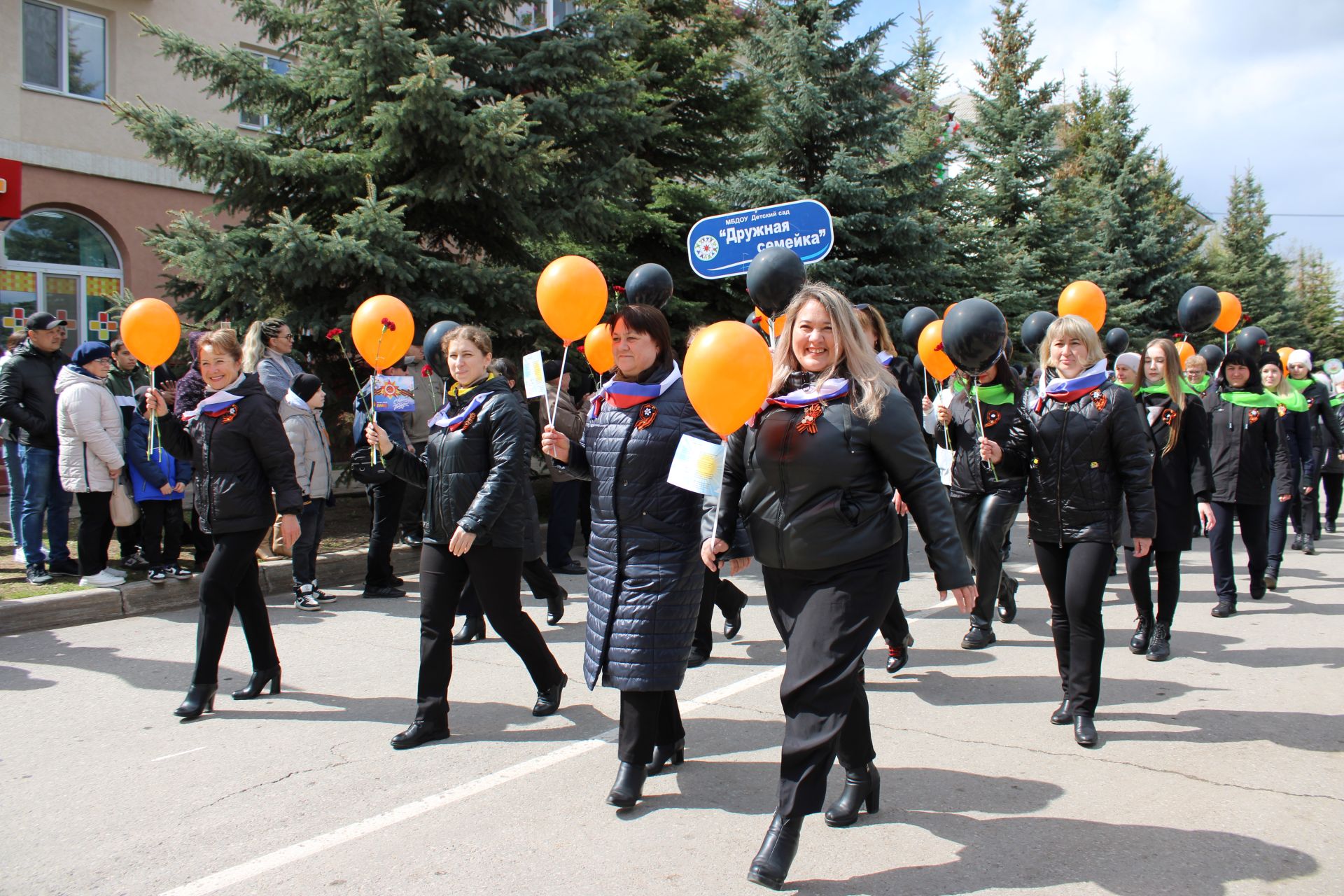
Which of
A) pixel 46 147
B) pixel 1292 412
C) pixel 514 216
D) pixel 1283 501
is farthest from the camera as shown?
pixel 46 147

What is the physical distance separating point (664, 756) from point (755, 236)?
5127 millimetres

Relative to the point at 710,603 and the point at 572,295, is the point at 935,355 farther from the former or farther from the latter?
the point at 572,295

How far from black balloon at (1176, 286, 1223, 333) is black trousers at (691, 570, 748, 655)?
450 cm

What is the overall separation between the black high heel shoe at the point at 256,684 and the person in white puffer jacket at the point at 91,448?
2.82m

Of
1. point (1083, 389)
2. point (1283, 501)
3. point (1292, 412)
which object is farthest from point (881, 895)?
point (1292, 412)

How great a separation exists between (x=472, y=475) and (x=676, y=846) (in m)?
1.96

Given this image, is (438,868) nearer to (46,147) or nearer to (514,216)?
(514,216)

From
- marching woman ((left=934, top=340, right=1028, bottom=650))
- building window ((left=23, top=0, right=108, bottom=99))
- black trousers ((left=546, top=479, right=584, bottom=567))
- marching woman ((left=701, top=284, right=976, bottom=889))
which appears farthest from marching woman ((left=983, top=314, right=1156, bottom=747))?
building window ((left=23, top=0, right=108, bottom=99))

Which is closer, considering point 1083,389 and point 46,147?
point 1083,389

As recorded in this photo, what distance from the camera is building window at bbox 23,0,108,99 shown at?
14.1 m

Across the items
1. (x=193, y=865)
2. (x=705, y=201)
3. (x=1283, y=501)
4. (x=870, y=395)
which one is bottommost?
(x=193, y=865)

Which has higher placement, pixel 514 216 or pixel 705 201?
pixel 705 201

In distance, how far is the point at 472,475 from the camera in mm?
4598

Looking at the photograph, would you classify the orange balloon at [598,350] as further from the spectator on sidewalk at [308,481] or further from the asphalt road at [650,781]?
the spectator on sidewalk at [308,481]
